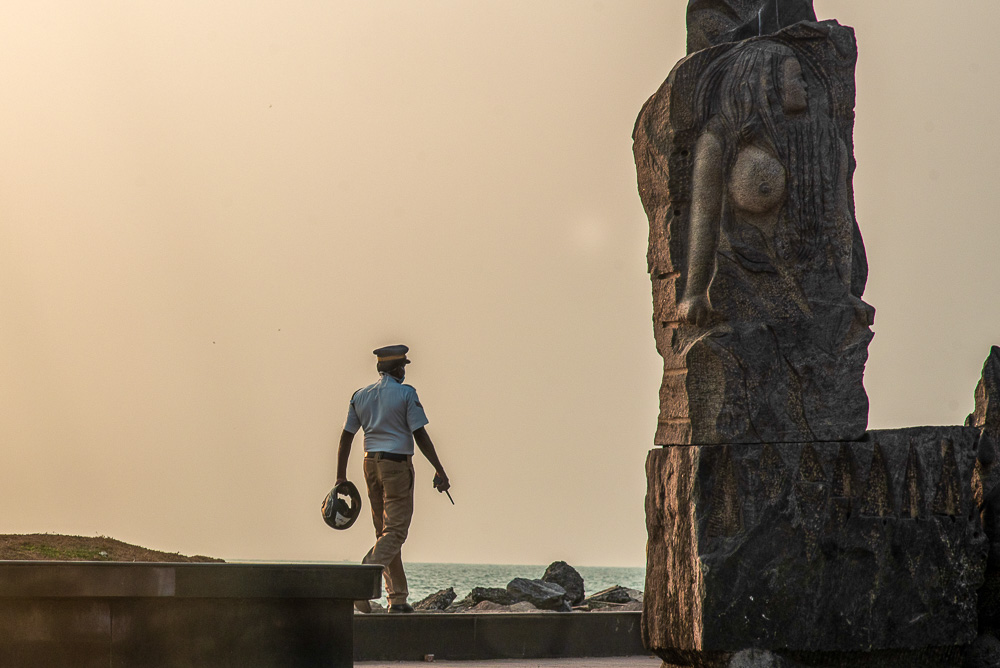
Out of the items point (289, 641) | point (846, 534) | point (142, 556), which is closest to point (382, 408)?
point (142, 556)

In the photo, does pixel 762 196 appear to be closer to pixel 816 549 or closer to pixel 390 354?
pixel 816 549

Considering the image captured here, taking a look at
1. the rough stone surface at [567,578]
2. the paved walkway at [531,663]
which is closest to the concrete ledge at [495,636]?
the paved walkway at [531,663]

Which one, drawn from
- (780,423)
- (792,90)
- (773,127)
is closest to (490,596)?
(780,423)

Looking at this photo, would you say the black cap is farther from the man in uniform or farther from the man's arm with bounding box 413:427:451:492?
the man's arm with bounding box 413:427:451:492

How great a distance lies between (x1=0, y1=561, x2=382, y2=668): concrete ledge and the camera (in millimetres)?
4902

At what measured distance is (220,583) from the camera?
5281 mm

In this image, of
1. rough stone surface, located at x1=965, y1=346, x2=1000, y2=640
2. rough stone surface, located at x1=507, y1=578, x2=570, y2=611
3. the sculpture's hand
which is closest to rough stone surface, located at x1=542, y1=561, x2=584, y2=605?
rough stone surface, located at x1=507, y1=578, x2=570, y2=611

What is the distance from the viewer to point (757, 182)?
625 cm

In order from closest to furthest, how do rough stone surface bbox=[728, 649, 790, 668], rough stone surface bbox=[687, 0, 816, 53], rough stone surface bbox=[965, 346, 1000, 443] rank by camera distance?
rough stone surface bbox=[728, 649, 790, 668] → rough stone surface bbox=[687, 0, 816, 53] → rough stone surface bbox=[965, 346, 1000, 443]

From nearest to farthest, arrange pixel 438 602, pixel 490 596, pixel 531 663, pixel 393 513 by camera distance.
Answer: pixel 531 663 < pixel 393 513 < pixel 490 596 < pixel 438 602

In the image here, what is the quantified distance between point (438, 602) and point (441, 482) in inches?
76.8

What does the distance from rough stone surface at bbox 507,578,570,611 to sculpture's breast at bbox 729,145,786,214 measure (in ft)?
14.3

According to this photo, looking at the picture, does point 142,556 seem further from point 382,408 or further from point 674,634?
point 674,634

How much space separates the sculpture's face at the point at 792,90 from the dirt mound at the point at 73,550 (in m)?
3.90
